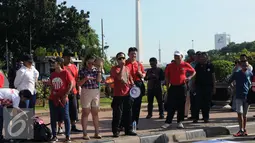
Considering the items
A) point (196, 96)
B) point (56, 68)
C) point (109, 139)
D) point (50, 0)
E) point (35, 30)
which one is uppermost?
point (50, 0)

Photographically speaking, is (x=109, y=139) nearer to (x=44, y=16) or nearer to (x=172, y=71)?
(x=172, y=71)

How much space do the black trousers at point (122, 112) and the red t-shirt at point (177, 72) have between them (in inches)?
60.8

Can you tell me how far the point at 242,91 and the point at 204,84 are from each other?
1852mm

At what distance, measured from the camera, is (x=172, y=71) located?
1023 cm

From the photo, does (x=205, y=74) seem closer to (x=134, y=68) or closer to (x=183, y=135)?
(x=183, y=135)

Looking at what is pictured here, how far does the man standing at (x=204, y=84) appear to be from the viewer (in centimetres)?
1127

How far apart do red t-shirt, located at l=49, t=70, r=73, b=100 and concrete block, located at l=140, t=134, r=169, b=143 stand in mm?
1913

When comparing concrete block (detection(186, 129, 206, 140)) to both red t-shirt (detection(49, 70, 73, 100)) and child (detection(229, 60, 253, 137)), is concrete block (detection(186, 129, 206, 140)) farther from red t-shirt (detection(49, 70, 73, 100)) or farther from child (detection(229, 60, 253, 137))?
red t-shirt (detection(49, 70, 73, 100))

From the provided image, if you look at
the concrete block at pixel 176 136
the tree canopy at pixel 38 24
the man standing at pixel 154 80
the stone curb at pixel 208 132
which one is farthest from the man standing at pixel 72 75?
the tree canopy at pixel 38 24

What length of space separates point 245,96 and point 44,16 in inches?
1454

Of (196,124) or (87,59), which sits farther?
(196,124)

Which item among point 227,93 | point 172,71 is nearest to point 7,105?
point 172,71

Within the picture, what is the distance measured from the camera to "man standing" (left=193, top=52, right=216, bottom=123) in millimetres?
11266

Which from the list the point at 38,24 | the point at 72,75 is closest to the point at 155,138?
the point at 72,75
